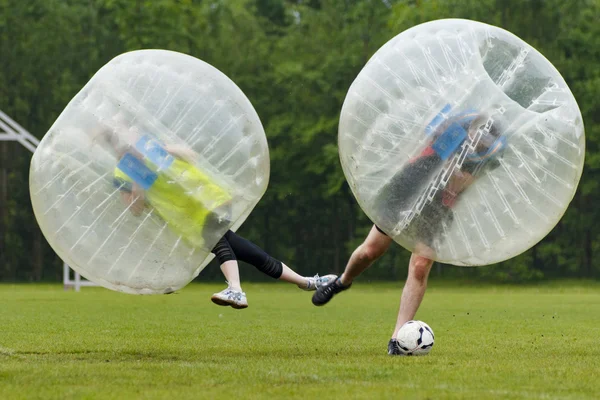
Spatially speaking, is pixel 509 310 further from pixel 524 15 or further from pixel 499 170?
pixel 524 15

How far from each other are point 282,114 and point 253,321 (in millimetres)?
28229

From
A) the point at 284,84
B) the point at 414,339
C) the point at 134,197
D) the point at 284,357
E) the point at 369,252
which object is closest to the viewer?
the point at 134,197

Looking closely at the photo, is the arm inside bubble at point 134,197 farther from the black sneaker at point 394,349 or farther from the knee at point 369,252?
the black sneaker at point 394,349

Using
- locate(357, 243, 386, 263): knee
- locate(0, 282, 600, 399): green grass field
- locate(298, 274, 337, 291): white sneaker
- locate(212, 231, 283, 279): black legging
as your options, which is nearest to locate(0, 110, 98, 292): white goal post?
locate(0, 282, 600, 399): green grass field

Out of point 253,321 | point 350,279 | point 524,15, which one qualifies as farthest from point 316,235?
point 350,279

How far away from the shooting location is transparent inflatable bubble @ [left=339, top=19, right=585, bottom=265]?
7859 mm

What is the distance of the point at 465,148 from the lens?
25.8 ft

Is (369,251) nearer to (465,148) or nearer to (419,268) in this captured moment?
(419,268)

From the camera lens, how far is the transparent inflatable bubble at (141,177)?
8172mm

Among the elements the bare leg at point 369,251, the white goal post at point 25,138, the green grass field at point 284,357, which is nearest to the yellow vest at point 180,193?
the green grass field at point 284,357

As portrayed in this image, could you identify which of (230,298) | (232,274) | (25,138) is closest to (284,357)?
(230,298)

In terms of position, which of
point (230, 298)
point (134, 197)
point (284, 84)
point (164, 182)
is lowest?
point (284, 84)

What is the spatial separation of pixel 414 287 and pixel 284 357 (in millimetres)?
1235

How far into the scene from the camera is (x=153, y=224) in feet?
26.8
